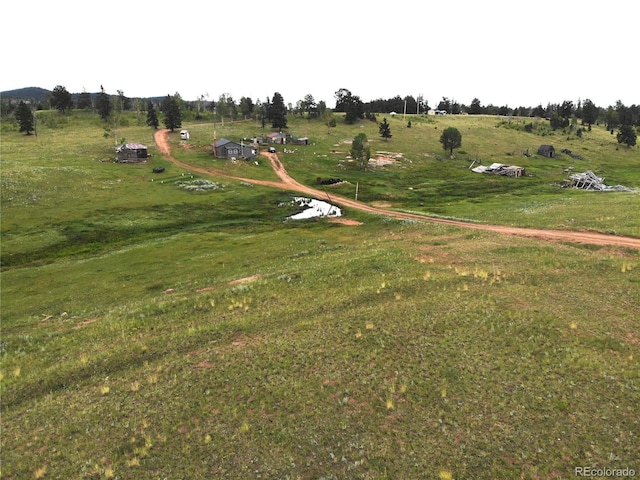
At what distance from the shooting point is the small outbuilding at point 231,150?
117250mm

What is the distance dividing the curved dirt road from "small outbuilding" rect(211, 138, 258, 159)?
26.5 feet

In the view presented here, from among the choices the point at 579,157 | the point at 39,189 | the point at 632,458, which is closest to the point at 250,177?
the point at 39,189

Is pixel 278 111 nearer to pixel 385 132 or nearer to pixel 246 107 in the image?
pixel 246 107

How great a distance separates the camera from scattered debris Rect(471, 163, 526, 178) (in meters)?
113

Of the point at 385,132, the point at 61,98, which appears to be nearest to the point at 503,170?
the point at 385,132

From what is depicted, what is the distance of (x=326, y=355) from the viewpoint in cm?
2283

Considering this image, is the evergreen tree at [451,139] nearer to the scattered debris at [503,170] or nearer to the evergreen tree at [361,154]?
the scattered debris at [503,170]

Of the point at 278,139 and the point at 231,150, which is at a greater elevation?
the point at 278,139

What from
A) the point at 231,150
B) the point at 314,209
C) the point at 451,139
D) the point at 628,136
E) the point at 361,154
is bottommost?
the point at 314,209

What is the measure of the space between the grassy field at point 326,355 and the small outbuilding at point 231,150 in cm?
6448

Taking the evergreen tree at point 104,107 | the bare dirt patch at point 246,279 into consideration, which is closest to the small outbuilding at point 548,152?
the bare dirt patch at point 246,279

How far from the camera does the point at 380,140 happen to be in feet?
501

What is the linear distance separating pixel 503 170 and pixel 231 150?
274ft

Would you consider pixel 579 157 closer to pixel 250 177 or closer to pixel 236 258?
pixel 250 177
